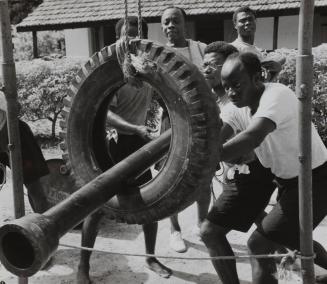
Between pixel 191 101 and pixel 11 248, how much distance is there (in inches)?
40.1

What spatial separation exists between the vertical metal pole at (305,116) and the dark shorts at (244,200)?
710mm

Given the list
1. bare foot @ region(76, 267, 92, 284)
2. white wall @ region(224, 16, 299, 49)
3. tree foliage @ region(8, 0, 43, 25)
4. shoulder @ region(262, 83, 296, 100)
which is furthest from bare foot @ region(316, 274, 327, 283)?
tree foliage @ region(8, 0, 43, 25)

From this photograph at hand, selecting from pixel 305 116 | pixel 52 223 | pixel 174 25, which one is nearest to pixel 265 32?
pixel 174 25

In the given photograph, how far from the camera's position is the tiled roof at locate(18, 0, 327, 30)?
492 inches

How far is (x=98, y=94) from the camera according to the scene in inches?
103

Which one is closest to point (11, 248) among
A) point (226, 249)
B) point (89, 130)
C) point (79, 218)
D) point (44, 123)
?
point (79, 218)

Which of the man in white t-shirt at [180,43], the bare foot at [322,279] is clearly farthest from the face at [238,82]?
the bare foot at [322,279]

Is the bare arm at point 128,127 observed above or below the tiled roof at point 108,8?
below

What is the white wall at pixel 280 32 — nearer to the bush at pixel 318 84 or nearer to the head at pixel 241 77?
the bush at pixel 318 84

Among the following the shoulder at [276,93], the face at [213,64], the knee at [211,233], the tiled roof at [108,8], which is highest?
the tiled roof at [108,8]

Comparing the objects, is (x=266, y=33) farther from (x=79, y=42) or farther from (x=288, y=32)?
(x=79, y=42)

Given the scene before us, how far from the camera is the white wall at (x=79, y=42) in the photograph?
16.3m

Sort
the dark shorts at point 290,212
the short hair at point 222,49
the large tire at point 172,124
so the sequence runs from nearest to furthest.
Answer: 1. the large tire at point 172,124
2. the dark shorts at point 290,212
3. the short hair at point 222,49

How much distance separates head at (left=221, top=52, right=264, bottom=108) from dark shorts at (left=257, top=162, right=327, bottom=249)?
1.93 ft
